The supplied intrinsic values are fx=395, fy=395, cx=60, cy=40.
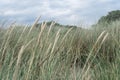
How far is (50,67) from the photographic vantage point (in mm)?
3670

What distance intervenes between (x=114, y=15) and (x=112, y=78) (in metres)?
17.5

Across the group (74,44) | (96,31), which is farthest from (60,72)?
(96,31)

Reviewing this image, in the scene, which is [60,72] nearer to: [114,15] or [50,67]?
[50,67]

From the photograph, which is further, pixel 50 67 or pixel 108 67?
pixel 108 67

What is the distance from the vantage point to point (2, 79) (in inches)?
124

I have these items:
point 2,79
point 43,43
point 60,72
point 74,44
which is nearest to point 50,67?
point 60,72

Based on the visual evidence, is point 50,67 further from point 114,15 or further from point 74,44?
point 114,15

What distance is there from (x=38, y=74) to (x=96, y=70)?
856 mm

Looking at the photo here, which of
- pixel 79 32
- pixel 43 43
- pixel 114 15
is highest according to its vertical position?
pixel 114 15

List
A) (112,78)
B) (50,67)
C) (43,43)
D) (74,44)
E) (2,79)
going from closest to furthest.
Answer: (2,79) < (43,43) < (50,67) < (112,78) < (74,44)

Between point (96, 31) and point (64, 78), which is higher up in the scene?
point (96, 31)

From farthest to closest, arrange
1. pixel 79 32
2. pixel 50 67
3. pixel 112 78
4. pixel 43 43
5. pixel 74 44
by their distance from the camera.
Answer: pixel 79 32
pixel 74 44
pixel 112 78
pixel 50 67
pixel 43 43

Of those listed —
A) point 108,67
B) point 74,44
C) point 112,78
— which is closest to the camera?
point 112,78

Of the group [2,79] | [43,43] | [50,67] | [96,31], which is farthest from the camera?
[96,31]
